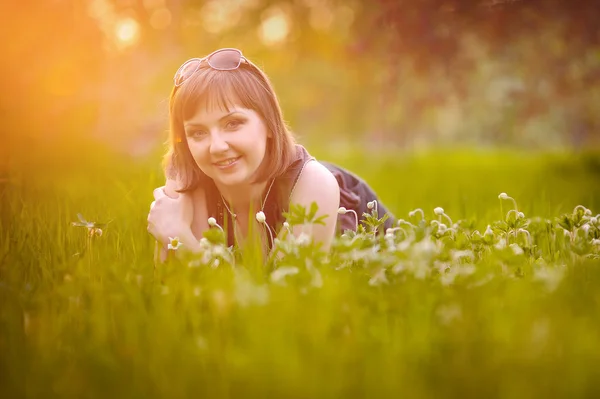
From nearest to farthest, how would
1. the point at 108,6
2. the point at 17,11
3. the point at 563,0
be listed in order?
the point at 17,11
the point at 563,0
the point at 108,6

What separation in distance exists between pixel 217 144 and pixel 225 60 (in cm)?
45

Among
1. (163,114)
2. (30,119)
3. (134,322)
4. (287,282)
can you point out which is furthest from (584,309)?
(30,119)

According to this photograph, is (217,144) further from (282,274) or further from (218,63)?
(282,274)

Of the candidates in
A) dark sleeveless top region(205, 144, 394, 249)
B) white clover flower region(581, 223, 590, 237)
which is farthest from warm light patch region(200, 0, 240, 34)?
white clover flower region(581, 223, 590, 237)

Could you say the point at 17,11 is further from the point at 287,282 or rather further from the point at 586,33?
the point at 586,33

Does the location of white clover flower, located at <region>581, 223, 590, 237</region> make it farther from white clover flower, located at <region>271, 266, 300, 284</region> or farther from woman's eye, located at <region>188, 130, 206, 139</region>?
woman's eye, located at <region>188, 130, 206, 139</region>

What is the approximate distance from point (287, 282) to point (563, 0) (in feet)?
16.1

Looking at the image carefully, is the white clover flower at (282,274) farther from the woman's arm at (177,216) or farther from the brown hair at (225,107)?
the brown hair at (225,107)

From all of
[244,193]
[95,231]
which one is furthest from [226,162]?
[95,231]

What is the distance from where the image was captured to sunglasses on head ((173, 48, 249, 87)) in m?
3.07

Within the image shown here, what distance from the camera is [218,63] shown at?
308 centimetres

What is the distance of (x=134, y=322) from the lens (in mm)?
1756

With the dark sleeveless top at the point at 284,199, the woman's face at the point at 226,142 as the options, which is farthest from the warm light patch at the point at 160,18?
the woman's face at the point at 226,142

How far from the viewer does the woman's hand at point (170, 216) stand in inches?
120
